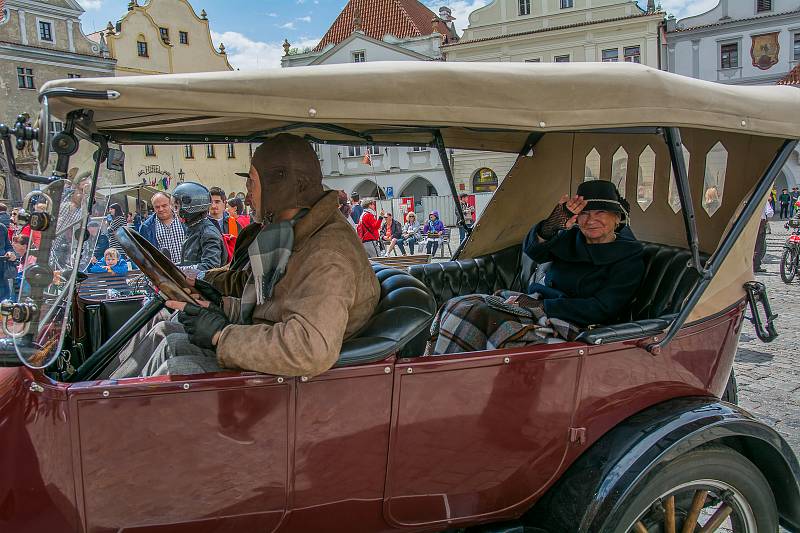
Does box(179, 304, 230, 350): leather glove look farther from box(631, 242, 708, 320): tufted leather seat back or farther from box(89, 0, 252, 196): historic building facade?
box(89, 0, 252, 196): historic building facade

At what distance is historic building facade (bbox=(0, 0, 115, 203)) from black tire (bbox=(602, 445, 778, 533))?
31.0 metres

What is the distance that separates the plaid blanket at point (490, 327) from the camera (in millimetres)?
2645

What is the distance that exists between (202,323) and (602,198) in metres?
2.12

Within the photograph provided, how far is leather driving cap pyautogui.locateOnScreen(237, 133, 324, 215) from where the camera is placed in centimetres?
216

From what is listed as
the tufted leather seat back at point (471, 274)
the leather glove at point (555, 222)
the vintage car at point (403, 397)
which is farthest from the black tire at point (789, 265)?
the vintage car at point (403, 397)

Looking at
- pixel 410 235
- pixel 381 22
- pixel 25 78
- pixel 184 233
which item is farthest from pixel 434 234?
pixel 381 22

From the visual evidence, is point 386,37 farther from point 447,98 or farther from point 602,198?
point 447,98

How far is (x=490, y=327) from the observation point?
2828 millimetres

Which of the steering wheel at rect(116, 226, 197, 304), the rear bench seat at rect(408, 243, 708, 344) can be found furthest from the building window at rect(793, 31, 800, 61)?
the steering wheel at rect(116, 226, 197, 304)

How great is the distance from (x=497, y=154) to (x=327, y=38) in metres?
35.5

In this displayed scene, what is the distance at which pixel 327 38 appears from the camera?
36.7m

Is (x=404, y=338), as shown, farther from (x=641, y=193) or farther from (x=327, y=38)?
(x=327, y=38)

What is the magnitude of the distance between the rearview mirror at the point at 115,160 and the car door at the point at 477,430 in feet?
4.17

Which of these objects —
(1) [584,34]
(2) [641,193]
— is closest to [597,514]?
(2) [641,193]
